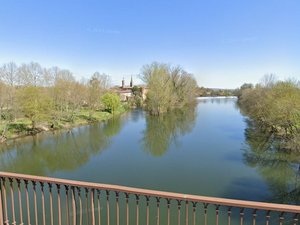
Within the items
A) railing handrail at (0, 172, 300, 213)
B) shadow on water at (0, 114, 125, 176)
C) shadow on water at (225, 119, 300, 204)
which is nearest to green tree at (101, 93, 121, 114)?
shadow on water at (0, 114, 125, 176)

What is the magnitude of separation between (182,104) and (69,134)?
2880cm

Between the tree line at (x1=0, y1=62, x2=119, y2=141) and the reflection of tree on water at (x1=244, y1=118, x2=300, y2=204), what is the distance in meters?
16.6

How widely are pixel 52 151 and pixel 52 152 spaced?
25 cm

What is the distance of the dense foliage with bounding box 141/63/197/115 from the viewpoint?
36.8 metres

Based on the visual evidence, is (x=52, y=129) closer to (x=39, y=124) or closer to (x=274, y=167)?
(x=39, y=124)

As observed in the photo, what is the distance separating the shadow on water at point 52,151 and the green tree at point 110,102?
14.1 meters

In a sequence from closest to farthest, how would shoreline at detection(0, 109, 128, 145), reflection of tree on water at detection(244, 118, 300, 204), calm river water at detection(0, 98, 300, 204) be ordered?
1. reflection of tree on water at detection(244, 118, 300, 204)
2. calm river water at detection(0, 98, 300, 204)
3. shoreline at detection(0, 109, 128, 145)

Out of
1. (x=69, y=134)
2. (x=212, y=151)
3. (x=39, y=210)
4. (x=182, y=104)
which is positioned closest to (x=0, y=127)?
(x=69, y=134)

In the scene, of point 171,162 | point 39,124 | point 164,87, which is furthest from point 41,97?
point 164,87

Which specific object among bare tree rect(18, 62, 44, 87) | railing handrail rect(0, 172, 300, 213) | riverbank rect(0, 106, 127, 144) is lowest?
riverbank rect(0, 106, 127, 144)

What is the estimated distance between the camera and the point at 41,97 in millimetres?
20438

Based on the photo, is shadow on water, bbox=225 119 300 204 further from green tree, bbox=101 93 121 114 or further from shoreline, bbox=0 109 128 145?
Result: green tree, bbox=101 93 121 114

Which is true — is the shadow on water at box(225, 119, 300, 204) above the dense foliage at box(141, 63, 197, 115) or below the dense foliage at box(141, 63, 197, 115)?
below

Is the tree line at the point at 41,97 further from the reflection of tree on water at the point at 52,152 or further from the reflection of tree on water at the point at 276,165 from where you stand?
the reflection of tree on water at the point at 276,165
